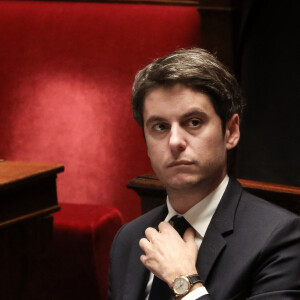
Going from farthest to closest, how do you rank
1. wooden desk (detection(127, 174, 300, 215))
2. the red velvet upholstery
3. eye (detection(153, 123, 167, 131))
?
1. the red velvet upholstery
2. wooden desk (detection(127, 174, 300, 215))
3. eye (detection(153, 123, 167, 131))

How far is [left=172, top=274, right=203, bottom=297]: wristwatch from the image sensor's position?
0.83 meters

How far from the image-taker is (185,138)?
0.90m

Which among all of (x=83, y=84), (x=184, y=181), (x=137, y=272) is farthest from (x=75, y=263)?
(x=184, y=181)

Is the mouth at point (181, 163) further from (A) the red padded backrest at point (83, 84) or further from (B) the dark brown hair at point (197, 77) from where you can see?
(A) the red padded backrest at point (83, 84)

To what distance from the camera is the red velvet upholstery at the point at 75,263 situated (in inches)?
64.8

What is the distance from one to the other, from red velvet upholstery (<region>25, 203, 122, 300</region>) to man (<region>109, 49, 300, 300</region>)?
673mm

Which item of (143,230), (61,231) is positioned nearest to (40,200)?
(61,231)

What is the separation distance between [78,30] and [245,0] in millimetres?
514

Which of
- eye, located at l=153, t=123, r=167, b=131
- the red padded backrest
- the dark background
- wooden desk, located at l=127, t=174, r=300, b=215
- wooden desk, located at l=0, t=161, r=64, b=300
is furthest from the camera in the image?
the red padded backrest

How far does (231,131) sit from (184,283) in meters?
0.24

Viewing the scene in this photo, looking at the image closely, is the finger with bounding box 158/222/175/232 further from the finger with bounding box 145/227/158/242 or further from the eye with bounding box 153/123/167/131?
the eye with bounding box 153/123/167/131

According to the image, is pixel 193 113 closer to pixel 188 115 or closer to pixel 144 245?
pixel 188 115

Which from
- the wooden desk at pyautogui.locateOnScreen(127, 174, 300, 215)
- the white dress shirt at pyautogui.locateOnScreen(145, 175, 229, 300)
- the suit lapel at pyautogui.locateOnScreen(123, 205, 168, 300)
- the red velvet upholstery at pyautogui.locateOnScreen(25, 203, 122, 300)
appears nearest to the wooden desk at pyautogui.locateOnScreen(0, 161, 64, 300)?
the red velvet upholstery at pyautogui.locateOnScreen(25, 203, 122, 300)

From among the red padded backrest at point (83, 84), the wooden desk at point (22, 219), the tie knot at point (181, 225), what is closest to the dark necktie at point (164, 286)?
the tie knot at point (181, 225)
